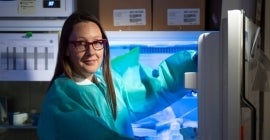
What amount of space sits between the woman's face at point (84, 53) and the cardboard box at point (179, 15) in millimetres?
504

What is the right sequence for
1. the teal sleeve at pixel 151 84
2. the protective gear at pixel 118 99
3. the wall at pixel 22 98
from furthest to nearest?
the wall at pixel 22 98, the teal sleeve at pixel 151 84, the protective gear at pixel 118 99

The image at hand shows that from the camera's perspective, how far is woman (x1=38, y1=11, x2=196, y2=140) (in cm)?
121

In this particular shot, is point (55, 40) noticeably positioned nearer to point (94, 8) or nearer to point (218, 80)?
point (94, 8)

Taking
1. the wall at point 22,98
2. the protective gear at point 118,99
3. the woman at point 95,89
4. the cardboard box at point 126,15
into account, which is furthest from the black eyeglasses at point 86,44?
the wall at point 22,98

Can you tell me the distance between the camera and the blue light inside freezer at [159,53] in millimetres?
1749

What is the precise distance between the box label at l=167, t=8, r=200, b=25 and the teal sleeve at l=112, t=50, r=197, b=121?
273 millimetres

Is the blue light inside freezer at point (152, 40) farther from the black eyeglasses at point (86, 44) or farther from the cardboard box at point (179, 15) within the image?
the black eyeglasses at point (86, 44)

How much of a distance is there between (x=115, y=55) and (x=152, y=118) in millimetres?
363

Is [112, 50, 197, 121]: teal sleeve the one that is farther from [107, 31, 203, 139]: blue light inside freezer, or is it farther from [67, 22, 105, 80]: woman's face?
[67, 22, 105, 80]: woman's face

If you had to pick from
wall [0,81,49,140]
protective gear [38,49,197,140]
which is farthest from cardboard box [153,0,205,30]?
wall [0,81,49,140]

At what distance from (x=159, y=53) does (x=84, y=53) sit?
542 millimetres

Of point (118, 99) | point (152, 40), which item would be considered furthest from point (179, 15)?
point (118, 99)

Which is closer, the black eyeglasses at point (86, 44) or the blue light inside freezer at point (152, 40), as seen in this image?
the black eyeglasses at point (86, 44)

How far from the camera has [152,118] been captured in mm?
1833
